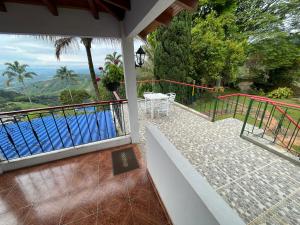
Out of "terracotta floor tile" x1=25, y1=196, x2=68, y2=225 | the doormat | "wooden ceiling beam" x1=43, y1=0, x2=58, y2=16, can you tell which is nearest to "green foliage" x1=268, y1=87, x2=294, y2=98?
the doormat

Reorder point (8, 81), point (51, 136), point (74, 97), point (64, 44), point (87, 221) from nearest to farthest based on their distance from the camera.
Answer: point (87, 221), point (51, 136), point (64, 44), point (74, 97), point (8, 81)

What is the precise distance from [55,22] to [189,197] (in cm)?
260

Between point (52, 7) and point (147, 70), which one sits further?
point (147, 70)

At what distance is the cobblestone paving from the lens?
165 centimetres

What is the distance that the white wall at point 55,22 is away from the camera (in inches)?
67.3

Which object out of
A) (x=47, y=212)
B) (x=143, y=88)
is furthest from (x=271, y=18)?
(x=47, y=212)

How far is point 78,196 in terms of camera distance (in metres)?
1.86

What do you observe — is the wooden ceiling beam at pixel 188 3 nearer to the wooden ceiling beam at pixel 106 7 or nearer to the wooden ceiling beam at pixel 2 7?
the wooden ceiling beam at pixel 106 7

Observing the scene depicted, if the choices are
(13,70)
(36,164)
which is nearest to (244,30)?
(36,164)

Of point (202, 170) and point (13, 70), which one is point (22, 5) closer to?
point (202, 170)

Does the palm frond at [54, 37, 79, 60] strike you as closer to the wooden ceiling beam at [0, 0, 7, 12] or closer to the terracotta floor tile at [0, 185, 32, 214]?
the wooden ceiling beam at [0, 0, 7, 12]

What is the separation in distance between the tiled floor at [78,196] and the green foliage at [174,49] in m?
4.99

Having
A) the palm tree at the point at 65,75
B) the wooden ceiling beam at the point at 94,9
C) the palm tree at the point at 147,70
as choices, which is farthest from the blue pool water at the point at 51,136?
the palm tree at the point at 65,75

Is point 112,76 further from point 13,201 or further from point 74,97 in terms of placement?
point 74,97
